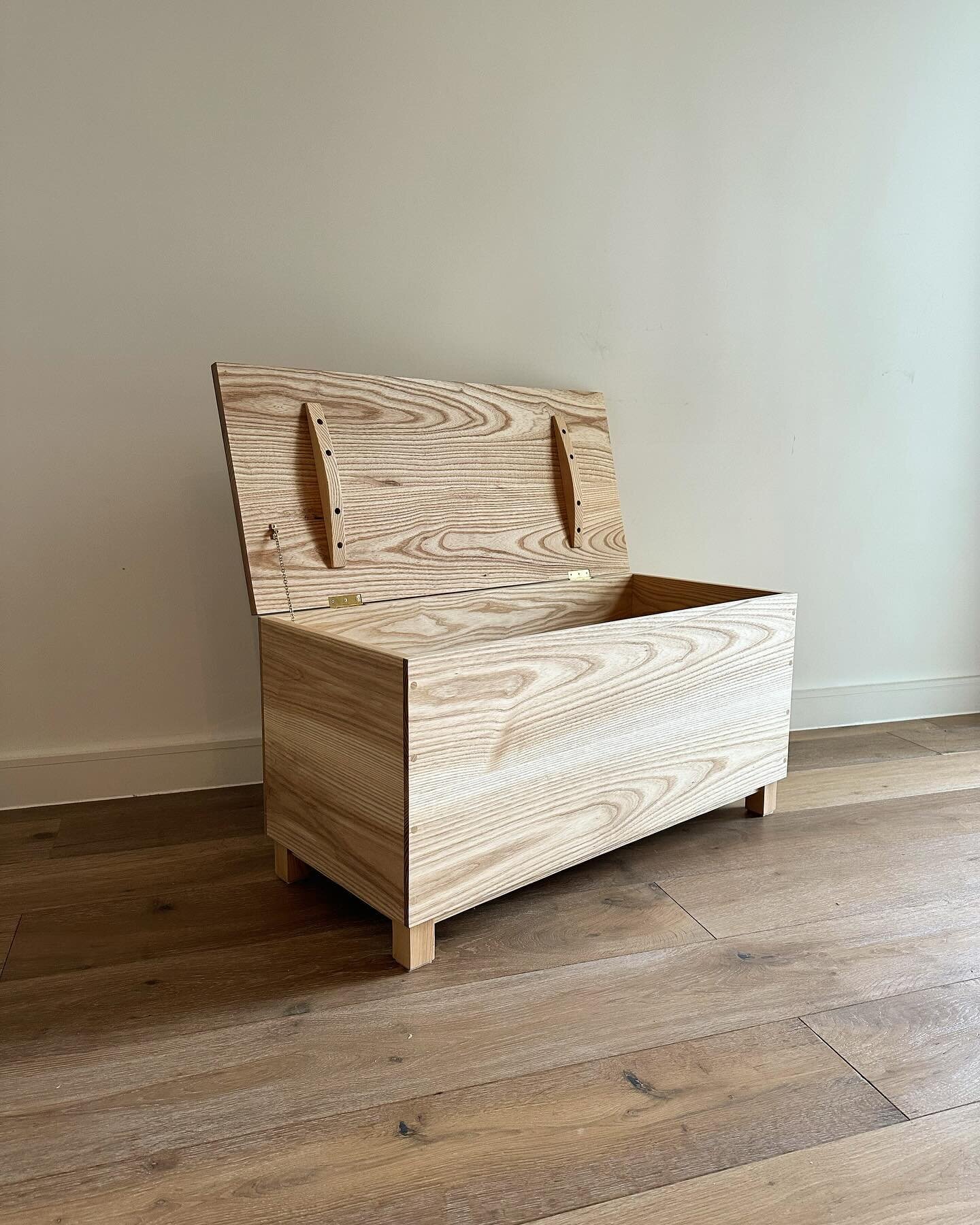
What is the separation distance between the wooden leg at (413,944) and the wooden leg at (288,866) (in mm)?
232

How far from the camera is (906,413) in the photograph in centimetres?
193

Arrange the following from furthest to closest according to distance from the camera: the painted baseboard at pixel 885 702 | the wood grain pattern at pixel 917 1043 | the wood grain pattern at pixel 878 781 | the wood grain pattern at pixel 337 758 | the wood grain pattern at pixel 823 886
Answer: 1. the painted baseboard at pixel 885 702
2. the wood grain pattern at pixel 878 781
3. the wood grain pattern at pixel 823 886
4. the wood grain pattern at pixel 337 758
5. the wood grain pattern at pixel 917 1043

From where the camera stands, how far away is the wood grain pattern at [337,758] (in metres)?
0.94

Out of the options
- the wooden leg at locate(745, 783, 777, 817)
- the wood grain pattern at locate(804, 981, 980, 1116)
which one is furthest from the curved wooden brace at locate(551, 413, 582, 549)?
the wood grain pattern at locate(804, 981, 980, 1116)

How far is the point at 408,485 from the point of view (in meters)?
1.35

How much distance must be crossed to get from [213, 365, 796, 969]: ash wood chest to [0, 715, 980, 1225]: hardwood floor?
84 millimetres

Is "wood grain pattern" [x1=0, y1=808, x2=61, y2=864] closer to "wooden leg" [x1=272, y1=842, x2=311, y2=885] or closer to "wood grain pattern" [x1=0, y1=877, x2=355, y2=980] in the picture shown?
"wood grain pattern" [x1=0, y1=877, x2=355, y2=980]

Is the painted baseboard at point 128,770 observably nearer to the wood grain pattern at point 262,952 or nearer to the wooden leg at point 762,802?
the wood grain pattern at point 262,952

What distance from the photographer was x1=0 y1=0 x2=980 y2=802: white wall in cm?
137

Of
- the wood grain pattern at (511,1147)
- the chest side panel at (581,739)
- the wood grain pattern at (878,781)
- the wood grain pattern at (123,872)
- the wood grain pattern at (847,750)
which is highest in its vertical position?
the chest side panel at (581,739)

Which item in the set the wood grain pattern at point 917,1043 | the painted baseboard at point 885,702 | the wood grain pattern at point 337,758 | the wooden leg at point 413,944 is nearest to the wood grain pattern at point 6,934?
the wood grain pattern at point 337,758

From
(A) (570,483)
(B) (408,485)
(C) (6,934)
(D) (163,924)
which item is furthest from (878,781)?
(C) (6,934)

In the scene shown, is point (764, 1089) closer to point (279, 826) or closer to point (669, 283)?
point (279, 826)

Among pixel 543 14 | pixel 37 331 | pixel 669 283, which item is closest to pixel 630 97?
pixel 543 14
